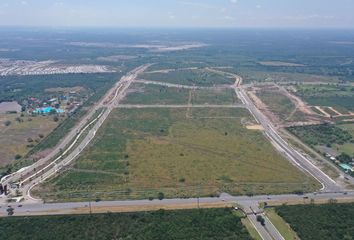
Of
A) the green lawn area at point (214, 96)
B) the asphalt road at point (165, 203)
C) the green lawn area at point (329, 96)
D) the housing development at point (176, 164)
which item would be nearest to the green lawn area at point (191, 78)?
the green lawn area at point (214, 96)

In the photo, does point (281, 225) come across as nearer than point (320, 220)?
Yes

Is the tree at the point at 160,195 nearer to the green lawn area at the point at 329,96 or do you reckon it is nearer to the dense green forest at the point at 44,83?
the green lawn area at the point at 329,96

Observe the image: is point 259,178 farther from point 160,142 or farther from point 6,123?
point 6,123

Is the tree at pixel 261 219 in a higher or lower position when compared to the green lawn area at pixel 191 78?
higher

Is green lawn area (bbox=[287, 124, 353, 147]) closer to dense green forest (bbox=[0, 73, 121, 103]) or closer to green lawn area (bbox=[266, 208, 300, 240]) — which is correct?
green lawn area (bbox=[266, 208, 300, 240])

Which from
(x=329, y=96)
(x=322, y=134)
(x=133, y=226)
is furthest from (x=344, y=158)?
(x=329, y=96)

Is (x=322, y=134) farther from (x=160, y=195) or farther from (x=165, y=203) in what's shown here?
(x=165, y=203)

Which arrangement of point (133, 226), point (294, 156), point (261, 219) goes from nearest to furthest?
point (133, 226) → point (261, 219) → point (294, 156)

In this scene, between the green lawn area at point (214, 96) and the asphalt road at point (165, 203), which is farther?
the green lawn area at point (214, 96)
